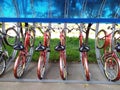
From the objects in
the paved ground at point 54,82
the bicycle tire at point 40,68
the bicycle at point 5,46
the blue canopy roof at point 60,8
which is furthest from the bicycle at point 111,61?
the bicycle at point 5,46

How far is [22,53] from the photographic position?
6.39 m

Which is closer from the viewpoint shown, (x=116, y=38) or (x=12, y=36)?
(x=116, y=38)

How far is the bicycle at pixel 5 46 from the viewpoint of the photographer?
6578 millimetres

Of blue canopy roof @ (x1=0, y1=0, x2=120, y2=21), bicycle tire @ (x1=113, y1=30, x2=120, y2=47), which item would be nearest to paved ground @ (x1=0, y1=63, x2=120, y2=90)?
bicycle tire @ (x1=113, y1=30, x2=120, y2=47)

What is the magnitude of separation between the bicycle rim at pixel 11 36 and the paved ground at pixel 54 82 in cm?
122

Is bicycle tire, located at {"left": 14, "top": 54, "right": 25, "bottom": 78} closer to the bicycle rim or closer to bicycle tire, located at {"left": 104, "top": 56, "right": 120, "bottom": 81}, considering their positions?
the bicycle rim

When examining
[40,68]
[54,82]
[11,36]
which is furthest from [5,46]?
[54,82]

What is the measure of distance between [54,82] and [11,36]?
2334 mm

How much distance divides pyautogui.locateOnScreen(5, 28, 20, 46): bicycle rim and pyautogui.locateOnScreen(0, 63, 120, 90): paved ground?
48.2 inches

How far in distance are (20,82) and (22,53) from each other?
65 centimetres

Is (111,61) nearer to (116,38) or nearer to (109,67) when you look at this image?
(109,67)

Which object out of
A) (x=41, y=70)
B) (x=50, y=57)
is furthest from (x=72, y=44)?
(x=41, y=70)

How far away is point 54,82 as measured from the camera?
20.4ft

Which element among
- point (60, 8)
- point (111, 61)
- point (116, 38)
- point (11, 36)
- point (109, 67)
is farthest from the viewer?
point (11, 36)
